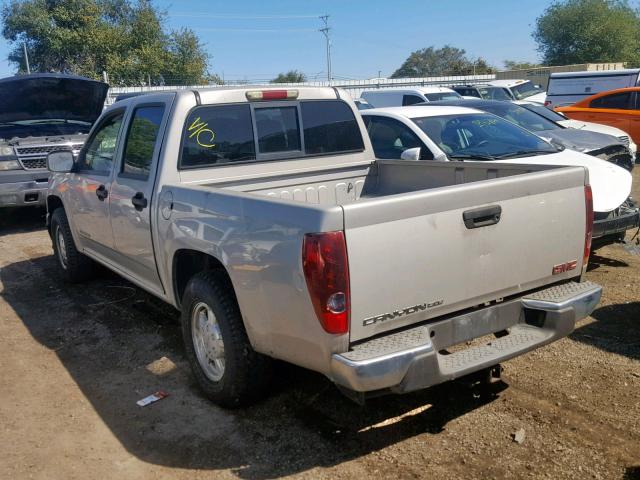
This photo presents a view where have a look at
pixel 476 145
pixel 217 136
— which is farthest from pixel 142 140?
pixel 476 145

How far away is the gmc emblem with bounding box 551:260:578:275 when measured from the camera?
140 inches

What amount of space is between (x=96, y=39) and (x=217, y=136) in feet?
121

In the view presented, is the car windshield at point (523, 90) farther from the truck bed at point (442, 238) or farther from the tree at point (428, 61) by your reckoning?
the tree at point (428, 61)

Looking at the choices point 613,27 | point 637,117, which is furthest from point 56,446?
point 613,27

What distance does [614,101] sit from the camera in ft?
48.4

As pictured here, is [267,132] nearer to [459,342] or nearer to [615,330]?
[459,342]

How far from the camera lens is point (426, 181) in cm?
484

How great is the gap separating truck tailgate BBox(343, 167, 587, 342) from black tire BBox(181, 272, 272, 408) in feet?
2.94

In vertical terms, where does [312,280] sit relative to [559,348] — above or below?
above

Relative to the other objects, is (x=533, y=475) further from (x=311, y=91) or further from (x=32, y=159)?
(x=32, y=159)

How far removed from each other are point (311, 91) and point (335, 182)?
76 cm


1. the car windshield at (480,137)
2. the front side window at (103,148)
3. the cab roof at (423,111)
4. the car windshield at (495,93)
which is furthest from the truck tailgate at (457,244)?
the car windshield at (495,93)

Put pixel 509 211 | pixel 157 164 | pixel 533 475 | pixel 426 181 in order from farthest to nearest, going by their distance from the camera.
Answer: pixel 426 181
pixel 157 164
pixel 509 211
pixel 533 475

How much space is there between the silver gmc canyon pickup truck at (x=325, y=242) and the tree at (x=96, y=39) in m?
35.8
